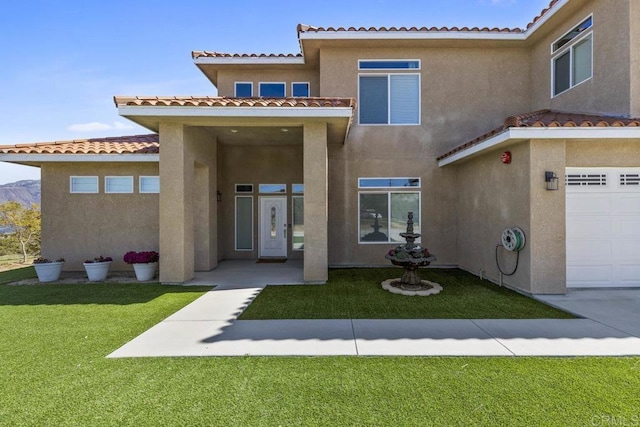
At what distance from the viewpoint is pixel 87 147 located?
9.77 meters

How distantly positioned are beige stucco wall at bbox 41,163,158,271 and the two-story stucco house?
1.7 inches

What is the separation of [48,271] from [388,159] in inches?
410

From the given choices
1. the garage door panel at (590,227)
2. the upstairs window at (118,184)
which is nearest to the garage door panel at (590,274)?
the garage door panel at (590,227)

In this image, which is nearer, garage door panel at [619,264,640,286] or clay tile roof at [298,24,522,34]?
garage door panel at [619,264,640,286]

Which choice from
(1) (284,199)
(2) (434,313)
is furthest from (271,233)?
(2) (434,313)

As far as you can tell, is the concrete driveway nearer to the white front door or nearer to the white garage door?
the white garage door

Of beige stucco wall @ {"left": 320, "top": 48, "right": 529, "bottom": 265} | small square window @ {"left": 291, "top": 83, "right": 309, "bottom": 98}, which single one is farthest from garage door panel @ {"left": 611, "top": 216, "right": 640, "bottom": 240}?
small square window @ {"left": 291, "top": 83, "right": 309, "bottom": 98}

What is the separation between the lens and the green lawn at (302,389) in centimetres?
299

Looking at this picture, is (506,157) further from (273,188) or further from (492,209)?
(273,188)

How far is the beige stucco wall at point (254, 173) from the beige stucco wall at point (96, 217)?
2.82 meters

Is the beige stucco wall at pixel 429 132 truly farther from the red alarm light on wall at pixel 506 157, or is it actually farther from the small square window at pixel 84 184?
the small square window at pixel 84 184

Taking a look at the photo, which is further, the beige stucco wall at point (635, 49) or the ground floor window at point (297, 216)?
the ground floor window at point (297, 216)

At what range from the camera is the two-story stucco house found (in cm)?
738

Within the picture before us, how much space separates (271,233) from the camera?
40.6 ft
